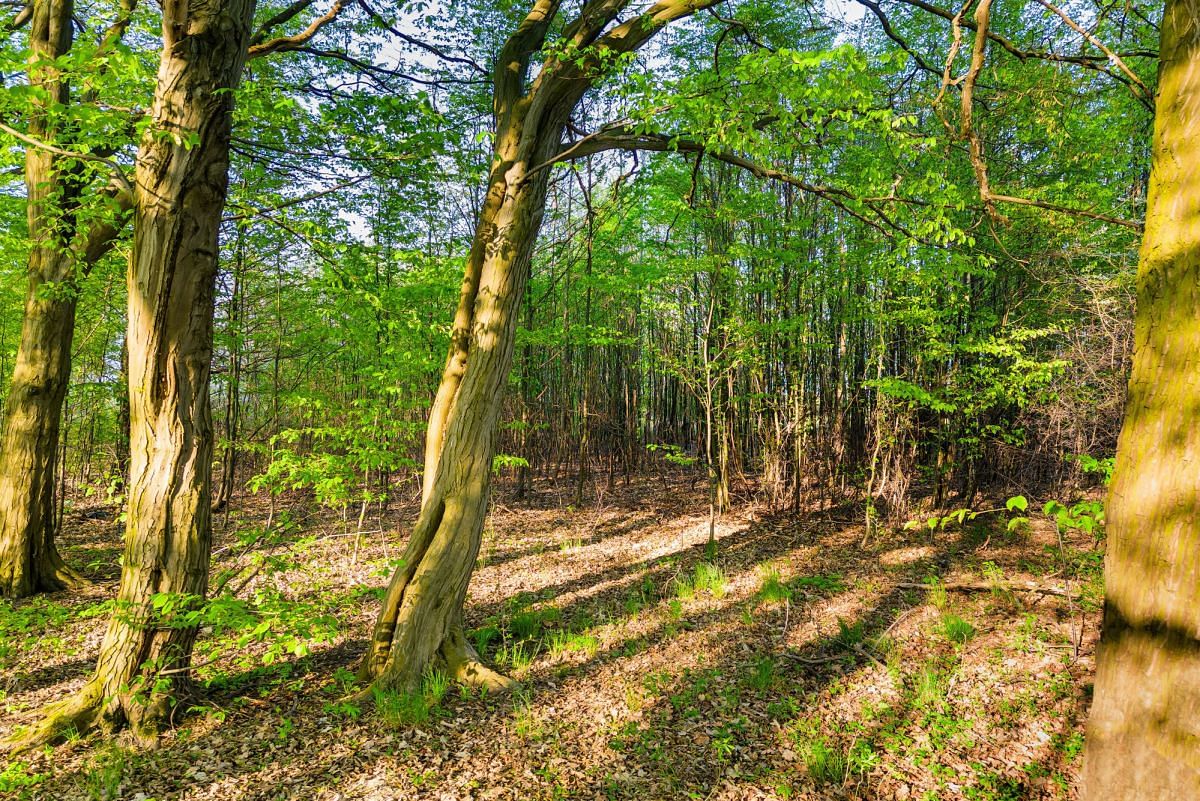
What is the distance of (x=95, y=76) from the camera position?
3014 millimetres

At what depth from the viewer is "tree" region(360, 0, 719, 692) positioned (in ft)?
13.0

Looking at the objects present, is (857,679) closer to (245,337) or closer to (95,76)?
(95,76)

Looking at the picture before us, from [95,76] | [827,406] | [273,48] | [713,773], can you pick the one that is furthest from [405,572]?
[827,406]

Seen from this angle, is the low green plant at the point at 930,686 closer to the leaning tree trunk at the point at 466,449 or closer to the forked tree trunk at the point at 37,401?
the leaning tree trunk at the point at 466,449

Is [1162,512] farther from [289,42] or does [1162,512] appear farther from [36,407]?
[36,407]

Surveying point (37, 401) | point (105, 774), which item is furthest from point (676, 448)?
point (37, 401)

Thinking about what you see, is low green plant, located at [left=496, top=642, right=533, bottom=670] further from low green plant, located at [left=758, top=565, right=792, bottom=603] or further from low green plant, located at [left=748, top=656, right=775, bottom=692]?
low green plant, located at [left=758, top=565, right=792, bottom=603]

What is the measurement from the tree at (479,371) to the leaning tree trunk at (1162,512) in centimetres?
312

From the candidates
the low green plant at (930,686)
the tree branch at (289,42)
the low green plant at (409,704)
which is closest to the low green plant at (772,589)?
the low green plant at (930,686)

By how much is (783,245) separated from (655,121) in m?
4.73

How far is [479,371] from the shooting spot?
4117mm

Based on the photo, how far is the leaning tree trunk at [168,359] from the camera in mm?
3023

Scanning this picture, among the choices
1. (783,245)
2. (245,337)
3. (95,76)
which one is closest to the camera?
(95,76)

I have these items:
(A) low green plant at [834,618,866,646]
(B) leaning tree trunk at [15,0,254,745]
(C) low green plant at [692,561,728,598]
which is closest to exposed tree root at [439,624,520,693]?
(B) leaning tree trunk at [15,0,254,745]
